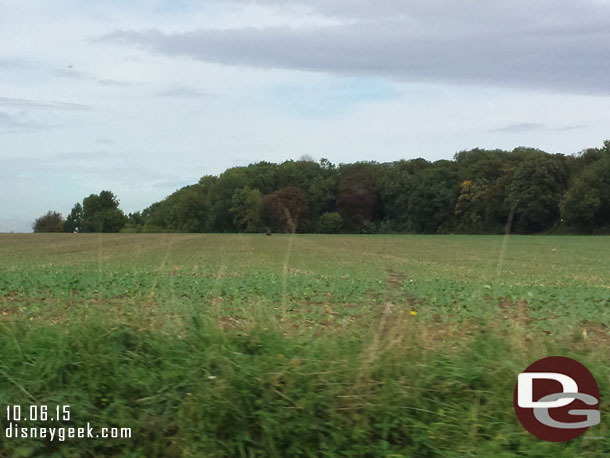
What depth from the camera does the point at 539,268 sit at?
2797 centimetres

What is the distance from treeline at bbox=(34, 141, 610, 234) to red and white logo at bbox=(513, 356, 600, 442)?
37.0 metres

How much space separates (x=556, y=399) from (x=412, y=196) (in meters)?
67.2

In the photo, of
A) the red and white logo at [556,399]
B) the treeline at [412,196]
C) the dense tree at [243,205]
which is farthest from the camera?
the treeline at [412,196]

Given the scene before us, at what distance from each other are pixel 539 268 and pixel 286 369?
83.7ft

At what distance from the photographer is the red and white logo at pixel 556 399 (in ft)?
14.6

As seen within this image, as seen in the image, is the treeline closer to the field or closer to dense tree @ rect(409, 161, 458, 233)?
dense tree @ rect(409, 161, 458, 233)

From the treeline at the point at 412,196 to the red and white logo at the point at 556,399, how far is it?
1457 inches

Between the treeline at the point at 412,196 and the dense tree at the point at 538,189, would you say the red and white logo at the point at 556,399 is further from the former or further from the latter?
the dense tree at the point at 538,189

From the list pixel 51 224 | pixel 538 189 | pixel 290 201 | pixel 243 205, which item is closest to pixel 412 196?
pixel 538 189

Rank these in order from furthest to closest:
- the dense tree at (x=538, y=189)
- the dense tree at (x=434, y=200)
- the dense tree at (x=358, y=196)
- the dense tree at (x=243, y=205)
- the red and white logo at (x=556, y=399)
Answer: the dense tree at (x=434, y=200) < the dense tree at (x=538, y=189) < the dense tree at (x=358, y=196) < the dense tree at (x=243, y=205) < the red and white logo at (x=556, y=399)

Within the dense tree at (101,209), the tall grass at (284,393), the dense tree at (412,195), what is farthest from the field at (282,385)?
the dense tree at (412,195)

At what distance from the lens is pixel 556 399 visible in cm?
472

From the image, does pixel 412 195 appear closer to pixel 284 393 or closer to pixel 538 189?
pixel 538 189

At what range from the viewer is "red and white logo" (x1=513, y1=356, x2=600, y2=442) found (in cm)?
444
